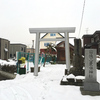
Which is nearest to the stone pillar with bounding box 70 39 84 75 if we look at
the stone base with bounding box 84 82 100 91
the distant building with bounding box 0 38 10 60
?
the stone base with bounding box 84 82 100 91

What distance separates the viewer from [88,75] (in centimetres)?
512

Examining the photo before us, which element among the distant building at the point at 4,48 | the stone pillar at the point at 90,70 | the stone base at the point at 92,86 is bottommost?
the stone base at the point at 92,86

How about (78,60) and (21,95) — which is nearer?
(21,95)

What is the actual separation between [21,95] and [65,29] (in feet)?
19.4

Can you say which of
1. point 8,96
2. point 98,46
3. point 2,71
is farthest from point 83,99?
point 98,46

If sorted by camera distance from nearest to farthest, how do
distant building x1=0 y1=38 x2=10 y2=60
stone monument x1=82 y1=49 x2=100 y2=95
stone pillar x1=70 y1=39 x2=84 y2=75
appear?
stone monument x1=82 y1=49 x2=100 y2=95 < stone pillar x1=70 y1=39 x2=84 y2=75 < distant building x1=0 y1=38 x2=10 y2=60

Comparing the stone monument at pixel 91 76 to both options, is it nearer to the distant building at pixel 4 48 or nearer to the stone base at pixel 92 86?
the stone base at pixel 92 86

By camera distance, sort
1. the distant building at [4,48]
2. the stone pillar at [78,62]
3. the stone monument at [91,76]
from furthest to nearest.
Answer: the distant building at [4,48]
the stone pillar at [78,62]
the stone monument at [91,76]

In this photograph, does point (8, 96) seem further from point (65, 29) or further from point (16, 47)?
point (16, 47)

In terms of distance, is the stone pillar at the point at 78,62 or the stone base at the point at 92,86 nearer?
the stone base at the point at 92,86

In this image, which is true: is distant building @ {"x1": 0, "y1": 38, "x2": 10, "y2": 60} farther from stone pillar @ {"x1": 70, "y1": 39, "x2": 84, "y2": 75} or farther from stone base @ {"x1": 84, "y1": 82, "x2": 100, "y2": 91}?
stone base @ {"x1": 84, "y1": 82, "x2": 100, "y2": 91}

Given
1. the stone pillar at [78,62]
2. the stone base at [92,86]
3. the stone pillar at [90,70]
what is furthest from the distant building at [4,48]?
the stone base at [92,86]

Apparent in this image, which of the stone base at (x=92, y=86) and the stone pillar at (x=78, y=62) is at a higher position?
the stone pillar at (x=78, y=62)

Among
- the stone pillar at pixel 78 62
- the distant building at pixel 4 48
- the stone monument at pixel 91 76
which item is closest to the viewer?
the stone monument at pixel 91 76
